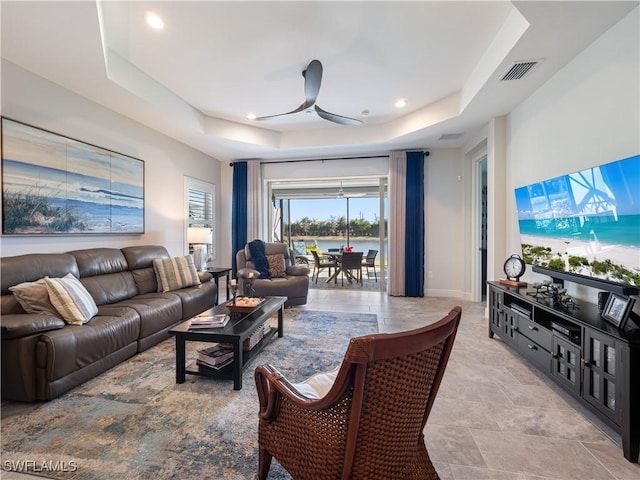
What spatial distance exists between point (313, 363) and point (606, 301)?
7.38 ft

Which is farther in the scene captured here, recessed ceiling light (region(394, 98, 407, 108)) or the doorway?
the doorway

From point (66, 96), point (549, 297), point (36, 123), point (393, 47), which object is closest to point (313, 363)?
point (549, 297)

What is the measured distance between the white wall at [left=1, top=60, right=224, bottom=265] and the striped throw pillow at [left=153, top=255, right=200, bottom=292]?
68 cm

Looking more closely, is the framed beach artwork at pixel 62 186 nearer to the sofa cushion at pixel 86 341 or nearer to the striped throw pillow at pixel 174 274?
the striped throw pillow at pixel 174 274

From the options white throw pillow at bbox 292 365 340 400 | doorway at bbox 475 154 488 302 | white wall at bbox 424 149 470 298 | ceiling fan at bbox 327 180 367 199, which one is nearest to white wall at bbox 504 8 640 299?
doorway at bbox 475 154 488 302

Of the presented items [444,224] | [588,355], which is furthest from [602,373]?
[444,224]

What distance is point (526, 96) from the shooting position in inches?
127

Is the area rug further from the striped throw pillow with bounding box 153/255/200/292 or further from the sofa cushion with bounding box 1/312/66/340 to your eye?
the striped throw pillow with bounding box 153/255/200/292

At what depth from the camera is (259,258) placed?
4828mm

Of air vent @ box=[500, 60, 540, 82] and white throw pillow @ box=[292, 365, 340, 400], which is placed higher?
air vent @ box=[500, 60, 540, 82]

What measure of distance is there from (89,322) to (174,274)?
1.36 metres

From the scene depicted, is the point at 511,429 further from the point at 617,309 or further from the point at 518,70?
the point at 518,70

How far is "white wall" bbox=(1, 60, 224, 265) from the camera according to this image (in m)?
2.65

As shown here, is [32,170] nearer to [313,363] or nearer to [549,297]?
[313,363]
